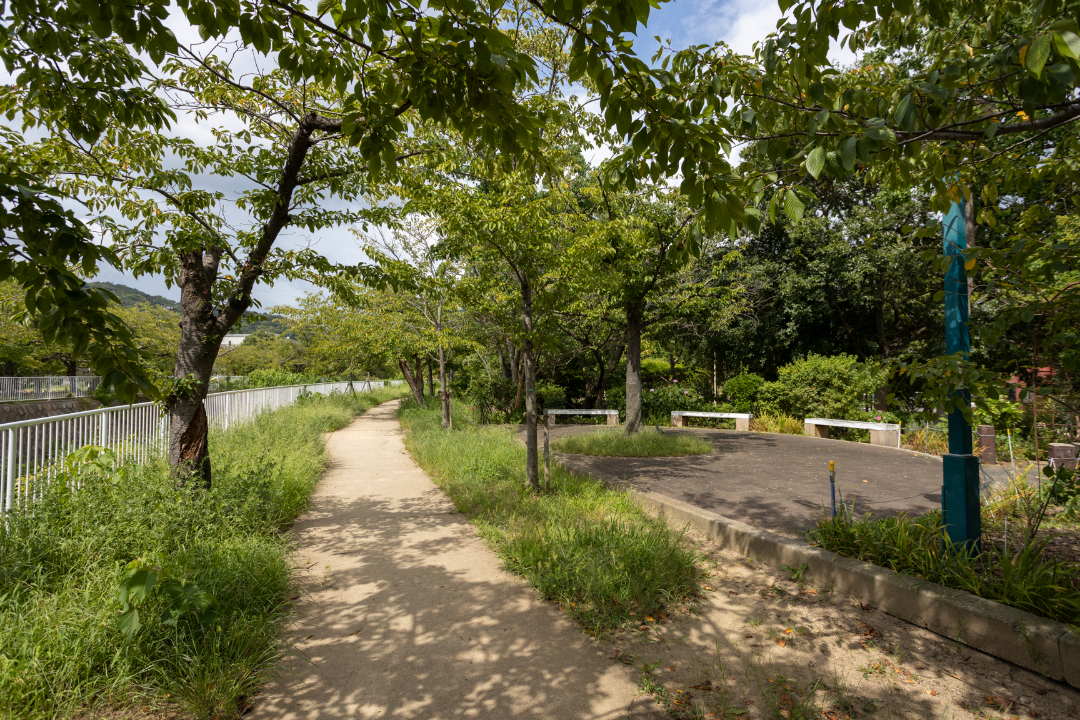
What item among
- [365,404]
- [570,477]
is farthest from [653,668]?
[365,404]

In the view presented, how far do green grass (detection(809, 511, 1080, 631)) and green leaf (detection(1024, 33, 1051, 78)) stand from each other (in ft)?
10.4

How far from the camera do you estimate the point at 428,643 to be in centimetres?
347

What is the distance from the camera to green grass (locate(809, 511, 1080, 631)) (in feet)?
10.4

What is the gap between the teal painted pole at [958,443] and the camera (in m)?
3.83

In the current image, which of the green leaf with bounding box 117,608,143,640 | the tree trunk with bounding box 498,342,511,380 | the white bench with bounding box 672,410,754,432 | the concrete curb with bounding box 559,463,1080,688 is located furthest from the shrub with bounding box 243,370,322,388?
the concrete curb with bounding box 559,463,1080,688

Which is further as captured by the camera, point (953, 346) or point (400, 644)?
point (953, 346)

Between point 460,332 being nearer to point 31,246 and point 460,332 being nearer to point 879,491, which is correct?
point 879,491

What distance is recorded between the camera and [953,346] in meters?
3.89

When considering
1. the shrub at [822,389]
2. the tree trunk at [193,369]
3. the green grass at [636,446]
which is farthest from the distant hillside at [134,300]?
the shrub at [822,389]

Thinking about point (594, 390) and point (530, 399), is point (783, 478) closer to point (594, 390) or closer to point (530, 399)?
point (530, 399)

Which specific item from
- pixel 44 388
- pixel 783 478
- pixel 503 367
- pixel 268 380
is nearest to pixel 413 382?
pixel 503 367

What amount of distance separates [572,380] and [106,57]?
18534mm

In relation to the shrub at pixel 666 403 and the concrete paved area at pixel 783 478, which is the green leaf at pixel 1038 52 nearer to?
the concrete paved area at pixel 783 478

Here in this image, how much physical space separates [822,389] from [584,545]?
12053 millimetres
